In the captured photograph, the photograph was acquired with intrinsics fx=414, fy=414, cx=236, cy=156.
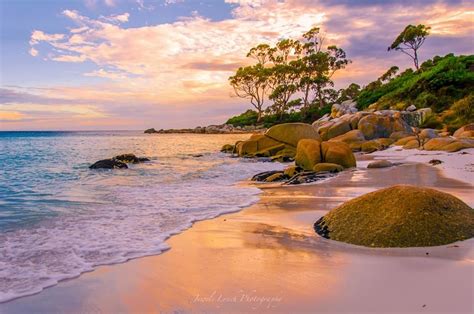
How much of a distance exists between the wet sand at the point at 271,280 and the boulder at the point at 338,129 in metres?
22.3

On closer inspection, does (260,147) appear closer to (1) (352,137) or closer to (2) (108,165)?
(1) (352,137)

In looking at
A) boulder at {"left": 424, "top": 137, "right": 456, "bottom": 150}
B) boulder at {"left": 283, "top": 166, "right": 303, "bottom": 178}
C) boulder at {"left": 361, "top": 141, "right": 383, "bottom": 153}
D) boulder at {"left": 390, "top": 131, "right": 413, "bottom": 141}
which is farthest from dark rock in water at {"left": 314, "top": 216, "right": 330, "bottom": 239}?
boulder at {"left": 390, "top": 131, "right": 413, "bottom": 141}

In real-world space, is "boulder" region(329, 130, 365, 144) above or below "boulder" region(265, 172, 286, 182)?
above

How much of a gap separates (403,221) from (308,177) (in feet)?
22.6

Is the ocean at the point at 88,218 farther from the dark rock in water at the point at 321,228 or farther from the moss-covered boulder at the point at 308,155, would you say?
the moss-covered boulder at the point at 308,155

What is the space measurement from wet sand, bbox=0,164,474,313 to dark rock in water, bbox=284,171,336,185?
5.76m

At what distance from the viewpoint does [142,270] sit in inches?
160

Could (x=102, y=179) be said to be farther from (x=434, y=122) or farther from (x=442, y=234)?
(x=434, y=122)

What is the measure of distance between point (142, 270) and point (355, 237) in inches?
95.4

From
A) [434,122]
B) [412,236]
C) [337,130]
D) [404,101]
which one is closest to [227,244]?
[412,236]

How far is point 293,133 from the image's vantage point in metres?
21.8

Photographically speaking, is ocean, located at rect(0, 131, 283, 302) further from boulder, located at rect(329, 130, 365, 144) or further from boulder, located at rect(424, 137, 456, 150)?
boulder, located at rect(329, 130, 365, 144)

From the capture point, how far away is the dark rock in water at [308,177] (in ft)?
36.6

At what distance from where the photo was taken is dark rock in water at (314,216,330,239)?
5.16 meters
